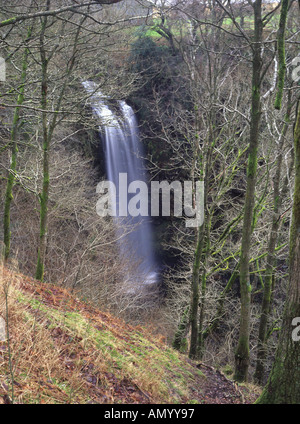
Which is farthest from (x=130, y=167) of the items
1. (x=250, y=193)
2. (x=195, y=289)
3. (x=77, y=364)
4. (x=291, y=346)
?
(x=291, y=346)

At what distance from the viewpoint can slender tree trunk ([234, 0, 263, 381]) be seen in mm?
4750

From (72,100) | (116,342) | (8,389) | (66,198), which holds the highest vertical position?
(72,100)

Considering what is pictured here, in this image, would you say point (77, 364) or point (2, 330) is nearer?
point (2, 330)

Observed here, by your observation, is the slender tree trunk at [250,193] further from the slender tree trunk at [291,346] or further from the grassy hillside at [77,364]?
the slender tree trunk at [291,346]

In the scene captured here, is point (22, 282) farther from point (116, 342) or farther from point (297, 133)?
point (297, 133)

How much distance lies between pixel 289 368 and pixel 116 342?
86.6 inches

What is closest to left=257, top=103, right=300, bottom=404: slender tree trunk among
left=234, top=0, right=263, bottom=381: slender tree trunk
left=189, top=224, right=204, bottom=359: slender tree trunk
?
left=234, top=0, right=263, bottom=381: slender tree trunk

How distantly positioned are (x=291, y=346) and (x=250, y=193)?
2.60 metres

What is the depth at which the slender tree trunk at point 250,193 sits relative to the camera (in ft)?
15.6

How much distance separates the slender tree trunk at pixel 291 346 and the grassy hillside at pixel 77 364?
3.82 ft

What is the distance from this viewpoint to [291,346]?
2936 mm

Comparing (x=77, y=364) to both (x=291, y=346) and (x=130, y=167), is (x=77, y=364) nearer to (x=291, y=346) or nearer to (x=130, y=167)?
(x=291, y=346)

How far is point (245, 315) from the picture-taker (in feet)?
18.0
